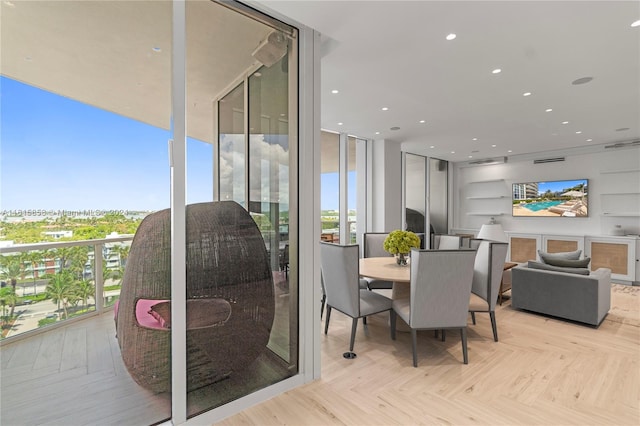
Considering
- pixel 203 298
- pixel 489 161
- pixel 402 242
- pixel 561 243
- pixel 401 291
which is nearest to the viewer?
pixel 203 298

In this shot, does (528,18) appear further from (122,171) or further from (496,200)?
(496,200)

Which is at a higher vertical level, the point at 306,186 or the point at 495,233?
the point at 306,186

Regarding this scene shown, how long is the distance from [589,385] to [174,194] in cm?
319

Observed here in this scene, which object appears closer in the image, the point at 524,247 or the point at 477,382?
the point at 477,382

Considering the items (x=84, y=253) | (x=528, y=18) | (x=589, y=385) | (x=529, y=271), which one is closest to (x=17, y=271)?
(x=84, y=253)

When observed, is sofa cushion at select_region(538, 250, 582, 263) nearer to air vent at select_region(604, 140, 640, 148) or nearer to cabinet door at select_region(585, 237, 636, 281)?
cabinet door at select_region(585, 237, 636, 281)

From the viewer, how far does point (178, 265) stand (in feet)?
5.91

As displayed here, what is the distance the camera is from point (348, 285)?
2.88 metres

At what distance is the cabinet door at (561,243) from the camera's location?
6.30m

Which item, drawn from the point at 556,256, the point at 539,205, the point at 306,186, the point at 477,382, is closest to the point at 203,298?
the point at 306,186

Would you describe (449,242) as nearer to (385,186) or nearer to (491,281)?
(491,281)

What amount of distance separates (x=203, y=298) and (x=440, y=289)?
72.9 inches

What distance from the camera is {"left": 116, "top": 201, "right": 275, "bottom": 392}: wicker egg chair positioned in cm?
179

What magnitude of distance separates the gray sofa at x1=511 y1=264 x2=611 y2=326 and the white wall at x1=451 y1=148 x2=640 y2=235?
11.4 ft
